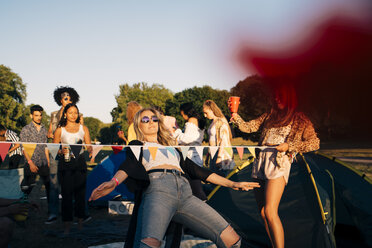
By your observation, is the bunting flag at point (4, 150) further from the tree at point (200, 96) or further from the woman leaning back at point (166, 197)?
the tree at point (200, 96)

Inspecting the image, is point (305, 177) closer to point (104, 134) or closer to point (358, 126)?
point (358, 126)

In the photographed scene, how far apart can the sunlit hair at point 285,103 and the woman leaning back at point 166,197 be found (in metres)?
0.97

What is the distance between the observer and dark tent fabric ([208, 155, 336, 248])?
4234 millimetres

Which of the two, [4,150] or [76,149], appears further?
[76,149]

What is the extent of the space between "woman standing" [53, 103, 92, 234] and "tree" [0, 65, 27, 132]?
4597 cm

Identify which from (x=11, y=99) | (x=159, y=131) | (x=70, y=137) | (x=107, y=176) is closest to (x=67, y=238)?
(x=70, y=137)

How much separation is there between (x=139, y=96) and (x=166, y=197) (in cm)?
6747

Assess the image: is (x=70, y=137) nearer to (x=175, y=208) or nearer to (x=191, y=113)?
(x=191, y=113)

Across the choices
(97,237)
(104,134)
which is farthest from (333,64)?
(104,134)

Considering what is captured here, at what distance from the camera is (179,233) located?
9.77ft

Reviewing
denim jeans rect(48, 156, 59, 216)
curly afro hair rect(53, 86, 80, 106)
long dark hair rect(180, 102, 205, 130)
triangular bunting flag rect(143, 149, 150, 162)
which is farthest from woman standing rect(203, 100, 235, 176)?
triangular bunting flag rect(143, 149, 150, 162)

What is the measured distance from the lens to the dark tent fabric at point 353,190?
14.5 ft

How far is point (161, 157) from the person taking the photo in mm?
2969

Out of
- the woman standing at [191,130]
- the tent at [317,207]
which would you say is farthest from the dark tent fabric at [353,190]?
the woman standing at [191,130]
